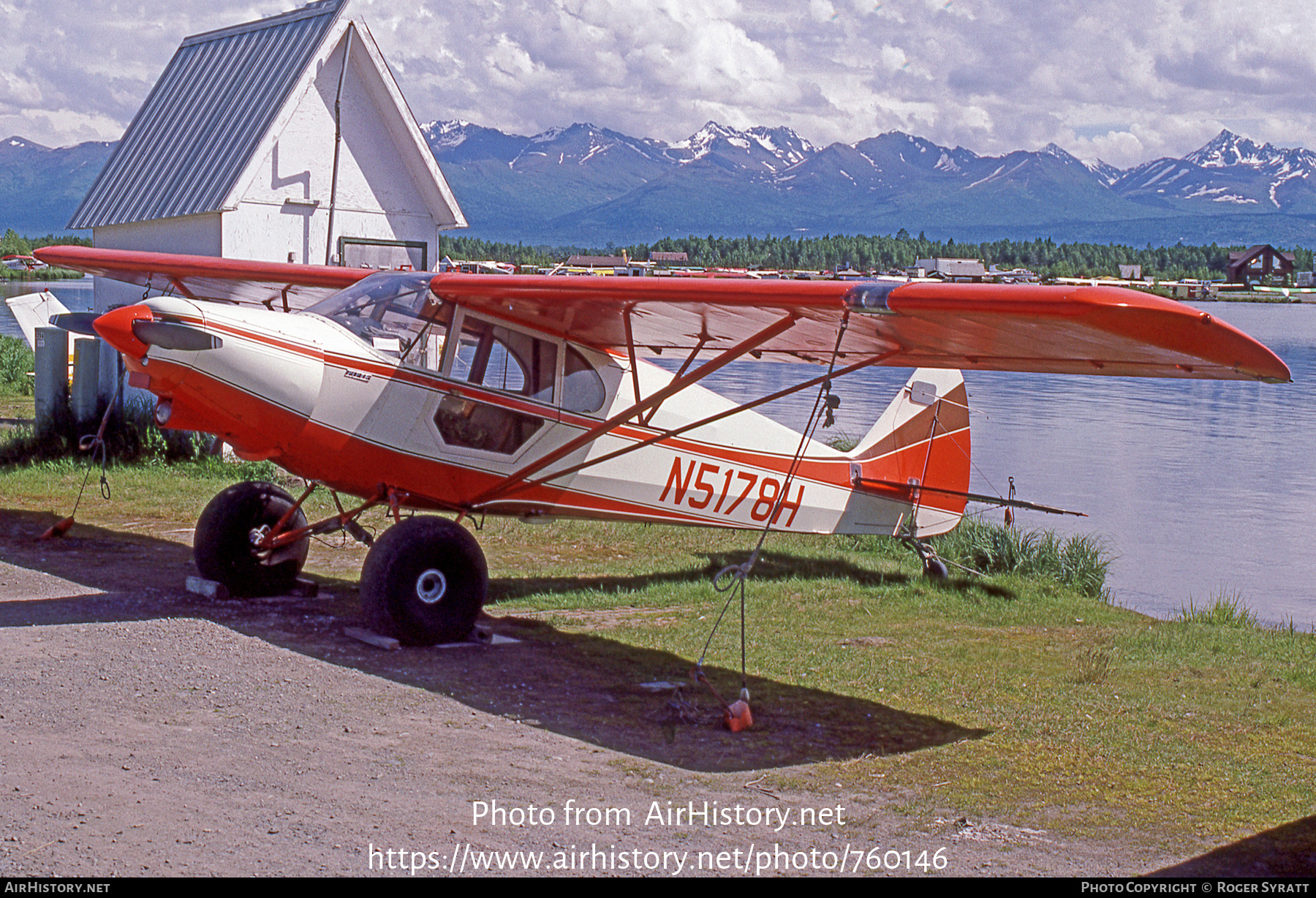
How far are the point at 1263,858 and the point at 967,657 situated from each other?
3589mm

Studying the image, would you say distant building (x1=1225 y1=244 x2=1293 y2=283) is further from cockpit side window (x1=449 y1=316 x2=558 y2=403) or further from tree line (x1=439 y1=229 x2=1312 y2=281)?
cockpit side window (x1=449 y1=316 x2=558 y2=403)

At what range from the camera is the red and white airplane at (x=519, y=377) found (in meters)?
6.59

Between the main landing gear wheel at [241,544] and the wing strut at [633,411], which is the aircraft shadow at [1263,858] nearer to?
the wing strut at [633,411]

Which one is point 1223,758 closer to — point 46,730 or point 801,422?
point 46,730

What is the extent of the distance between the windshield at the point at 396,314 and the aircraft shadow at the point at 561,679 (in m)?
1.98

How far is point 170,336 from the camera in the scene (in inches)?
277

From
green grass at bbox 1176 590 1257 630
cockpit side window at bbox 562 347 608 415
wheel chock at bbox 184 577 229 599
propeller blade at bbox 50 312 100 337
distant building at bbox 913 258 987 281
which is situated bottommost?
green grass at bbox 1176 590 1257 630

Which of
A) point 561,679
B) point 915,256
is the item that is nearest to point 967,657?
point 561,679

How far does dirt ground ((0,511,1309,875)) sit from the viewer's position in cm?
458

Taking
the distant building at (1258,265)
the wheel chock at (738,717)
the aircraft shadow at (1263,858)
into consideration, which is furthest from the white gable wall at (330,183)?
the distant building at (1258,265)

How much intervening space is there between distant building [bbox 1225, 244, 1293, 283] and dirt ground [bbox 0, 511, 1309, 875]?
15714cm

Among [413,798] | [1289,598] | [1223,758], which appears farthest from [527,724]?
[1289,598]

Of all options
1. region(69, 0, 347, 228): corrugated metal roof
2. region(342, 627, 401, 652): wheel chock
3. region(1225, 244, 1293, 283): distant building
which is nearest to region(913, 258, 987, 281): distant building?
region(1225, 244, 1293, 283): distant building

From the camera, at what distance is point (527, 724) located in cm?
639
